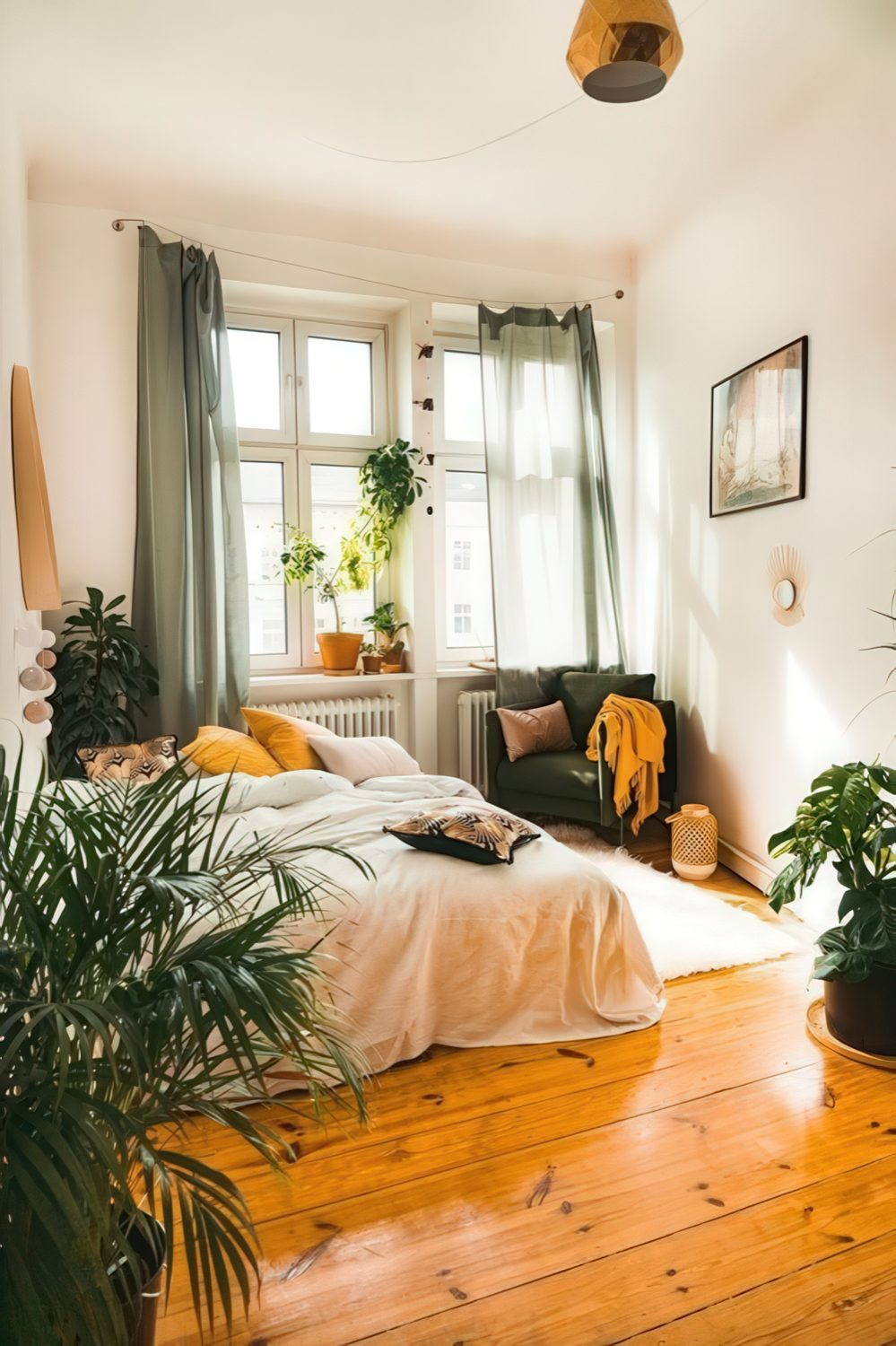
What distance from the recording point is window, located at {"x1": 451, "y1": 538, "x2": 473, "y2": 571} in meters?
4.77

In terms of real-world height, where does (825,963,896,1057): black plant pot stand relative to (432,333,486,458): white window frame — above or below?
below

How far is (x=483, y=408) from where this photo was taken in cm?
444

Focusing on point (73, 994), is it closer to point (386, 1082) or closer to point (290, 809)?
point (386, 1082)

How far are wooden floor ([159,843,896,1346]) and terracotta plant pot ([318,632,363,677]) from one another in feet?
7.82

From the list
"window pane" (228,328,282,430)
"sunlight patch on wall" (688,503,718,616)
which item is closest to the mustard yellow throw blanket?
"sunlight patch on wall" (688,503,718,616)

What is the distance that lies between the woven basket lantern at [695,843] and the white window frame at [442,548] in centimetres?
155

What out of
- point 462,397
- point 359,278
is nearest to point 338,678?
point 462,397

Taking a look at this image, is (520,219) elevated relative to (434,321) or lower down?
elevated

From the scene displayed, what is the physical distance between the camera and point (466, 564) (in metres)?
4.80

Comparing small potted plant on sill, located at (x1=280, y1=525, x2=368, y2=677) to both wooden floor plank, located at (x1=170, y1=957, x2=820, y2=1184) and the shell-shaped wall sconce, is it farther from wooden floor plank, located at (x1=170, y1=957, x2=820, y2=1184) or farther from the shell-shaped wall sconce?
wooden floor plank, located at (x1=170, y1=957, x2=820, y2=1184)

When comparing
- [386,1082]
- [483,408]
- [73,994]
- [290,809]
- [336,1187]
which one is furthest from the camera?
[483,408]

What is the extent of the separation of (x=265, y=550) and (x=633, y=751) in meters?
2.15

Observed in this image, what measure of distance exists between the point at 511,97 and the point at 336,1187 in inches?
137

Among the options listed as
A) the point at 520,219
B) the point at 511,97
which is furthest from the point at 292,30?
the point at 520,219
